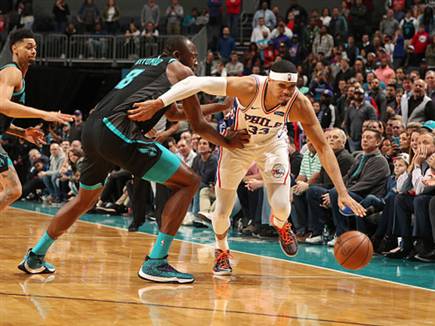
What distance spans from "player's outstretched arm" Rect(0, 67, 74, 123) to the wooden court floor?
1.19 meters

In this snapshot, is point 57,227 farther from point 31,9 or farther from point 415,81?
point 31,9

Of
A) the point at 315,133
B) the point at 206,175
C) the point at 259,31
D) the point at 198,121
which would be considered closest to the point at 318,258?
the point at 315,133

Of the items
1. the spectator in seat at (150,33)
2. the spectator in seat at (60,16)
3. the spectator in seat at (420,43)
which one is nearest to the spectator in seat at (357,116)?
the spectator in seat at (420,43)

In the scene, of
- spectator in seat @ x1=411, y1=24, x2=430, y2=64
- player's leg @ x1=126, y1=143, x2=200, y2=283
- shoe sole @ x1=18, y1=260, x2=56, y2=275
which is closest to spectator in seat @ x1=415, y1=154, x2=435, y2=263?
player's leg @ x1=126, y1=143, x2=200, y2=283

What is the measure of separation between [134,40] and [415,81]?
9.97m

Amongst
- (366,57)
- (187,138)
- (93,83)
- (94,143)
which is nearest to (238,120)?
(94,143)

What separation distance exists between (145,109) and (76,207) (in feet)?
3.57

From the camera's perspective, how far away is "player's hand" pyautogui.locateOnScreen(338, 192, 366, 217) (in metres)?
5.57

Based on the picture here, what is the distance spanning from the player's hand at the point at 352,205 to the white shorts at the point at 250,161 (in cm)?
81

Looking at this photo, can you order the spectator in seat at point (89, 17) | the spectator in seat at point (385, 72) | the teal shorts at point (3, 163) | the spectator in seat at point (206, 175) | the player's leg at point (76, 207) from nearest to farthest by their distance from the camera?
the player's leg at point (76, 207) < the teal shorts at point (3, 163) < the spectator in seat at point (206, 175) < the spectator in seat at point (385, 72) < the spectator in seat at point (89, 17)

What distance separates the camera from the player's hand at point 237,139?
6043 millimetres

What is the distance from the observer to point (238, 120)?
21.3ft

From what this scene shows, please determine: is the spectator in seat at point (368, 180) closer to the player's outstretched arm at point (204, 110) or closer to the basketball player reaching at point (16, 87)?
the player's outstretched arm at point (204, 110)

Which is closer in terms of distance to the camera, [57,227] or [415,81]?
[57,227]
